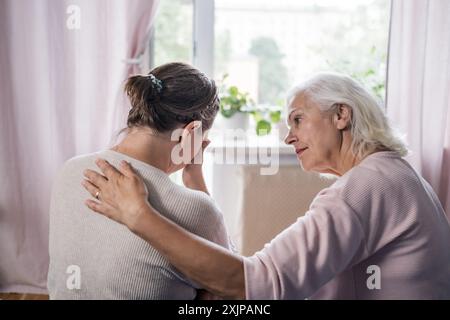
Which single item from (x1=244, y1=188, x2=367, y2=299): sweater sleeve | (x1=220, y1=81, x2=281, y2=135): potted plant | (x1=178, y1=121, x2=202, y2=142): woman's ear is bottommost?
(x1=244, y1=188, x2=367, y2=299): sweater sleeve

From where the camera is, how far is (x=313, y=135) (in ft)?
5.10

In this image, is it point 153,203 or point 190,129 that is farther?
point 190,129

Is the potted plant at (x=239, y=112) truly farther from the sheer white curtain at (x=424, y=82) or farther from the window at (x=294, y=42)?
the sheer white curtain at (x=424, y=82)

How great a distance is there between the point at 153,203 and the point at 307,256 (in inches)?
13.3

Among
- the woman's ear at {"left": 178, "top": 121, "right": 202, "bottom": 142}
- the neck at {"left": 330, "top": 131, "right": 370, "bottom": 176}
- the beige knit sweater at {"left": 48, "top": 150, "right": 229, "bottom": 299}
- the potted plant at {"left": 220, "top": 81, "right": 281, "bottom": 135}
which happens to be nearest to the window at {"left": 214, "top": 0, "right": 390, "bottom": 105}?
the potted plant at {"left": 220, "top": 81, "right": 281, "bottom": 135}

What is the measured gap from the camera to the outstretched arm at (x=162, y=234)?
110 centimetres

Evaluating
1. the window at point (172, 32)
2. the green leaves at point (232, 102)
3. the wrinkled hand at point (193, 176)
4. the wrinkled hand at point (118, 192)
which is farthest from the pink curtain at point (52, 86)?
the wrinkled hand at point (118, 192)

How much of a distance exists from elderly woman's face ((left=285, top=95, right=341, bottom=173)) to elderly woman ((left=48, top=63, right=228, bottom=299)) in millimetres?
318

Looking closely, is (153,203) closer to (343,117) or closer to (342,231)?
(342,231)

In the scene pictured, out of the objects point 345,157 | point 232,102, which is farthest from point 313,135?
point 232,102

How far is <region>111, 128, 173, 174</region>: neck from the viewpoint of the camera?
124 cm

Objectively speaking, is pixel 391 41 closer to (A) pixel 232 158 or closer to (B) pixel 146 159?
(A) pixel 232 158

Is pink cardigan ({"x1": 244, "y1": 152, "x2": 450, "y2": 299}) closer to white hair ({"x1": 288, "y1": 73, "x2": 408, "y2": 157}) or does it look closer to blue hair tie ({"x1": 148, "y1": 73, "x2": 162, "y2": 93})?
white hair ({"x1": 288, "y1": 73, "x2": 408, "y2": 157})
